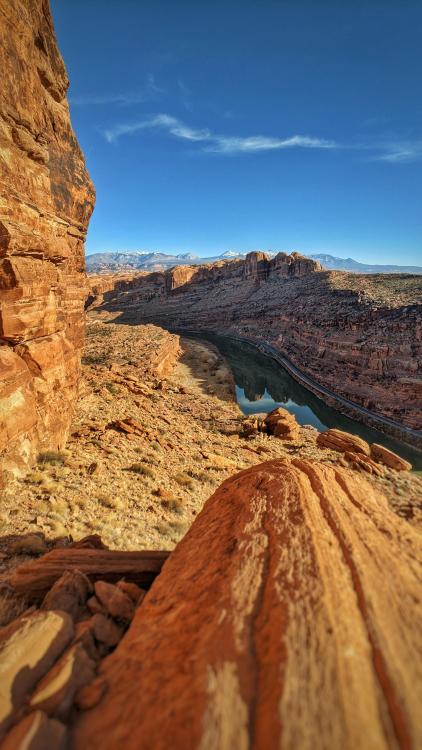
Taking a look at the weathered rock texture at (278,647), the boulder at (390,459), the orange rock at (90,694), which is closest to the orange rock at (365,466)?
the boulder at (390,459)

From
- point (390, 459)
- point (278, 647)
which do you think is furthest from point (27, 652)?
point (390, 459)

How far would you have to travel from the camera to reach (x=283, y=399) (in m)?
33.2

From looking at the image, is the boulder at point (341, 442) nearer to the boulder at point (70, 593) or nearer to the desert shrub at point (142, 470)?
the desert shrub at point (142, 470)

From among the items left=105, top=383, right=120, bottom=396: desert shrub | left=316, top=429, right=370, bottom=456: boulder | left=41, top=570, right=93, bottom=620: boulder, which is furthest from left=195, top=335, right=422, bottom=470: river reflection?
left=41, top=570, right=93, bottom=620: boulder

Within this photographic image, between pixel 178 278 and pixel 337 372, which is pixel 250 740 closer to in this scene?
pixel 337 372

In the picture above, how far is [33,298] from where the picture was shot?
6.92 meters

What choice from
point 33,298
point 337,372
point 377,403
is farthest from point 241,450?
point 337,372

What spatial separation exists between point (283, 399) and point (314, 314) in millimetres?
17880

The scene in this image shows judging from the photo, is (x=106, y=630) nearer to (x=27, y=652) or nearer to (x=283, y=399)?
(x=27, y=652)

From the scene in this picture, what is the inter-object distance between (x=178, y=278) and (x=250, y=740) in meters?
90.5

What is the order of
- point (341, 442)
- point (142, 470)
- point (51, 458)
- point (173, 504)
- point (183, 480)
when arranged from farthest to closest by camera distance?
point (341, 442), point (183, 480), point (142, 470), point (173, 504), point (51, 458)

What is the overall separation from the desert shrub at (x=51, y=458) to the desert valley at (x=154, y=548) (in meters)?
0.05

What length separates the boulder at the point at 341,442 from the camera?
12975 millimetres

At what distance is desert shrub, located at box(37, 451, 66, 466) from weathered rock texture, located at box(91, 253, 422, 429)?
2498 centimetres
